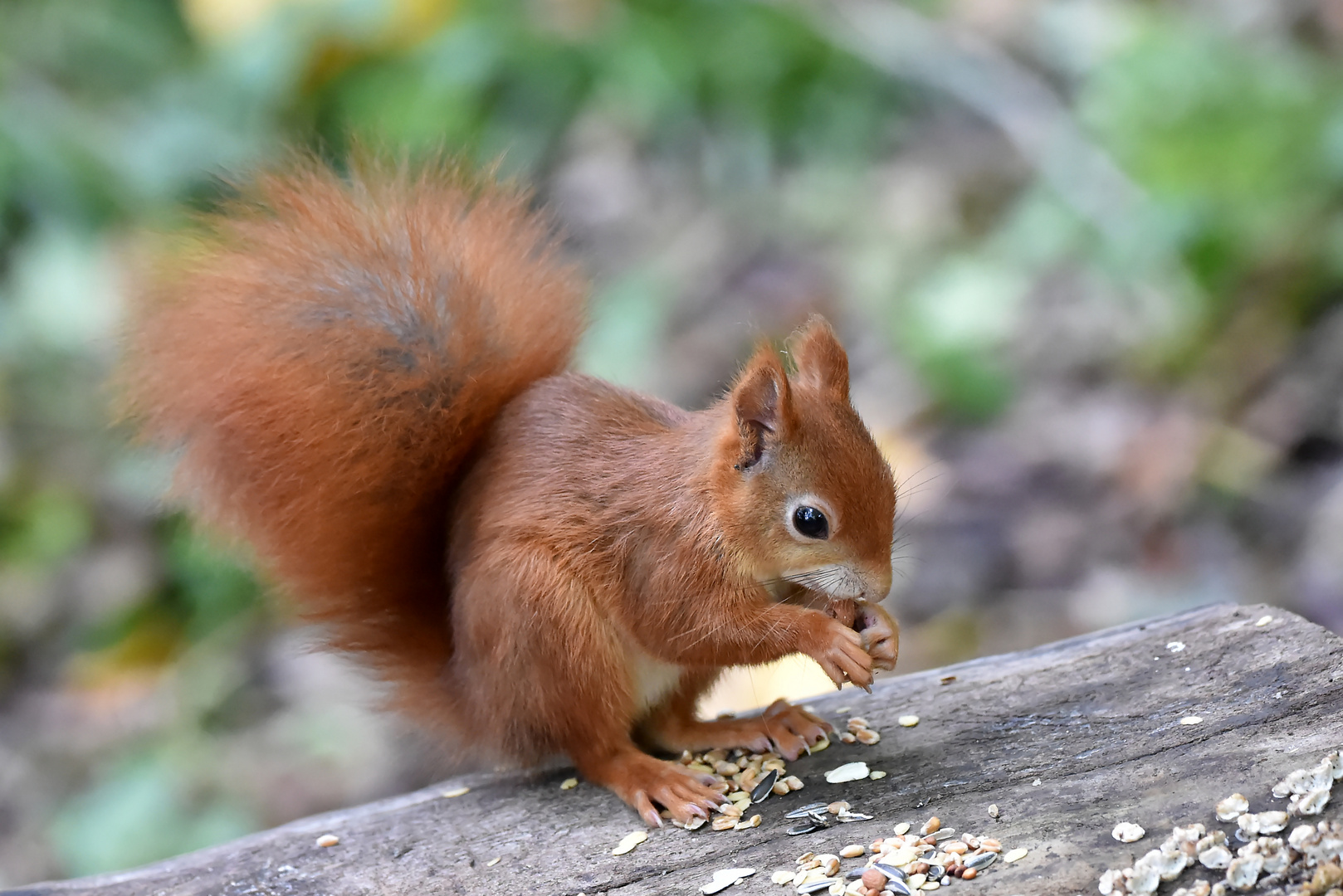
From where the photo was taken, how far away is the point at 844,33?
13.9ft

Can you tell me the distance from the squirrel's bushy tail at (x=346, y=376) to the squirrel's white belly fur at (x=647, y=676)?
0.96ft

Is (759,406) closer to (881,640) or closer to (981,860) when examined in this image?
(881,640)

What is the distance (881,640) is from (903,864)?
276 mm

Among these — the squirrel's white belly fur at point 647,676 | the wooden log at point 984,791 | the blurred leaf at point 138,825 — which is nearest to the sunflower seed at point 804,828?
the wooden log at point 984,791

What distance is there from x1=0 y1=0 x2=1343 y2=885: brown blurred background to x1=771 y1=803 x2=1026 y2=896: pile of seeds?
95cm

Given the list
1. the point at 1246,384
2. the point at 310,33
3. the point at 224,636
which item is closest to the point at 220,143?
the point at 310,33

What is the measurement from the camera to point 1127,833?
132cm

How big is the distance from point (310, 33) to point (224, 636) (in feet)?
6.77

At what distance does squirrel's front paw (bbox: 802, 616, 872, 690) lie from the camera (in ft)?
4.68

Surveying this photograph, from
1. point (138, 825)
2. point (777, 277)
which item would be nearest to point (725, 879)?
point (138, 825)

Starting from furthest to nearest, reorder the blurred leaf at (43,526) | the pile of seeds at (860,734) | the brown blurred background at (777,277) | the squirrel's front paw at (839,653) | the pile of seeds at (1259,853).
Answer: the blurred leaf at (43,526), the brown blurred background at (777,277), the pile of seeds at (860,734), the squirrel's front paw at (839,653), the pile of seeds at (1259,853)

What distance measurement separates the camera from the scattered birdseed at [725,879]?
4.57 feet

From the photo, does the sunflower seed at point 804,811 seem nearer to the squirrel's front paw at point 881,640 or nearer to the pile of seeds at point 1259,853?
the squirrel's front paw at point 881,640

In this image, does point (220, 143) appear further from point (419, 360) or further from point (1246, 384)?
point (1246, 384)
